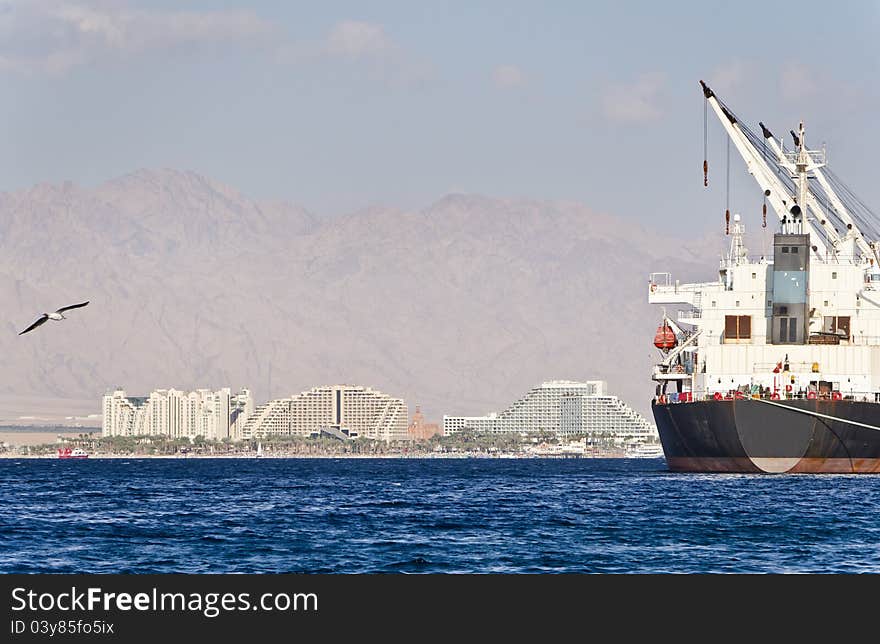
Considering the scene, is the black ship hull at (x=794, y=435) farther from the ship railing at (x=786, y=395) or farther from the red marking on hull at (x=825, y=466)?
the ship railing at (x=786, y=395)

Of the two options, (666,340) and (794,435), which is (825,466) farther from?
(666,340)

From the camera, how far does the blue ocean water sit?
44219 millimetres

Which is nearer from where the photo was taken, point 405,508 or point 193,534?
point 193,534

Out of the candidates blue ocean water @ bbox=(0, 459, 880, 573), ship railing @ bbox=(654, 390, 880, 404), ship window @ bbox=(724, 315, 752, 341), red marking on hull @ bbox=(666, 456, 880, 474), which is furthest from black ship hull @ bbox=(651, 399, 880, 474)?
ship window @ bbox=(724, 315, 752, 341)

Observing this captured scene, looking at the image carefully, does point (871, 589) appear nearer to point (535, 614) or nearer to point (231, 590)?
point (535, 614)

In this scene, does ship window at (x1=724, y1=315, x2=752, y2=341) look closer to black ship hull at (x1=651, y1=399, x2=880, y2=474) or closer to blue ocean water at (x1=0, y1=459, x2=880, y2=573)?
black ship hull at (x1=651, y1=399, x2=880, y2=474)

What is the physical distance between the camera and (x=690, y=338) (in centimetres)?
11519

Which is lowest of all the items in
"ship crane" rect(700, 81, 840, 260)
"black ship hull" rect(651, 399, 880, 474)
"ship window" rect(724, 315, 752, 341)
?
"black ship hull" rect(651, 399, 880, 474)

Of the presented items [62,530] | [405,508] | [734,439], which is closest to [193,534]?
[62,530]

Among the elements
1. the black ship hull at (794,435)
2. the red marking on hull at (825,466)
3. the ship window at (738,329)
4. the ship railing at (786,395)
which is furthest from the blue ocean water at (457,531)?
the ship window at (738,329)

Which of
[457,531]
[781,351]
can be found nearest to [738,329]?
[781,351]

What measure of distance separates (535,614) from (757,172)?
9822 centimetres

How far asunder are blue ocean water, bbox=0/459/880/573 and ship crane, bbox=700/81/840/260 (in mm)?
32134

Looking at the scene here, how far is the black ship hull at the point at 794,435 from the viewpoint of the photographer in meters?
94.4
